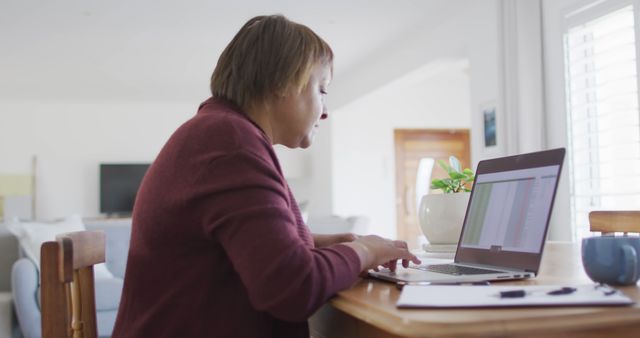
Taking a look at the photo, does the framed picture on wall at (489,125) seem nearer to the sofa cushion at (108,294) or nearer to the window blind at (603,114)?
the window blind at (603,114)

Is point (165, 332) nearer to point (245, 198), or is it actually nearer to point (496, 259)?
point (245, 198)

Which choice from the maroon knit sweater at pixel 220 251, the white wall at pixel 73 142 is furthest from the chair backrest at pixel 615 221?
the white wall at pixel 73 142

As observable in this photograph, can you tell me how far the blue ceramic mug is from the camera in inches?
37.0

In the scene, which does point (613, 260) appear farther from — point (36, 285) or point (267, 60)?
point (36, 285)

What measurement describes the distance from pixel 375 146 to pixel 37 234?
4870mm

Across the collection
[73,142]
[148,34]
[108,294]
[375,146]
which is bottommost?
[108,294]

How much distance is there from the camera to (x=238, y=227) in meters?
0.87

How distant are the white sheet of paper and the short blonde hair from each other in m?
0.42

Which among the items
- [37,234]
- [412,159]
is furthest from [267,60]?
[412,159]

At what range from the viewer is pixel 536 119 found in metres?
4.13

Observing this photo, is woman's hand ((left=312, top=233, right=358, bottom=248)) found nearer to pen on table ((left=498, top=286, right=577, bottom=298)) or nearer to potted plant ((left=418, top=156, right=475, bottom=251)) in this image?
potted plant ((left=418, top=156, right=475, bottom=251))

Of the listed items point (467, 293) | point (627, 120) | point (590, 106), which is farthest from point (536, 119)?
point (467, 293)

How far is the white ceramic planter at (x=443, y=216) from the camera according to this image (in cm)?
154

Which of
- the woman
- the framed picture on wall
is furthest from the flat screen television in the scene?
the woman
